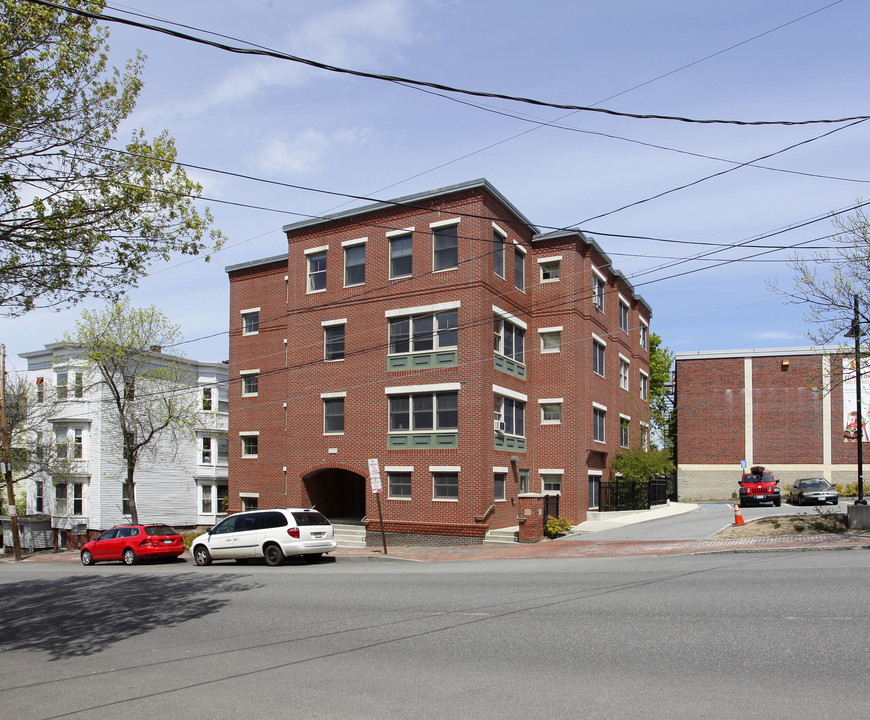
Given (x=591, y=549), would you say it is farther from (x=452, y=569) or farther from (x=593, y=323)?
(x=593, y=323)

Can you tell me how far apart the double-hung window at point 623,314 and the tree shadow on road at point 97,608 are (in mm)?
27419

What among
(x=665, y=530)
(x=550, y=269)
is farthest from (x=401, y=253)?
(x=665, y=530)

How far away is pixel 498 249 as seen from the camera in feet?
97.1

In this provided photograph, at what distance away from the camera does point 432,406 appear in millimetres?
28969

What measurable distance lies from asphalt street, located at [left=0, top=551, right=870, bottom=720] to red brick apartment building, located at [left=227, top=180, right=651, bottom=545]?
12.0 metres

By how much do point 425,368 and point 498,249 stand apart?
5.28 meters

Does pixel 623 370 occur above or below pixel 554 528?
above

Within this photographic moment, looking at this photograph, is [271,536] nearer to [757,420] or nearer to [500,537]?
[500,537]

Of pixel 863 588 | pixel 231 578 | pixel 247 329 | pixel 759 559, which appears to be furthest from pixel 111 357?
pixel 863 588

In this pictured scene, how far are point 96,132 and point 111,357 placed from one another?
27.1 metres

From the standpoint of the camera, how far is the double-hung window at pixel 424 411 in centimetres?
2855

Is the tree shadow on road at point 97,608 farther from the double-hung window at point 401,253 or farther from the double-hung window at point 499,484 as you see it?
the double-hung window at point 401,253

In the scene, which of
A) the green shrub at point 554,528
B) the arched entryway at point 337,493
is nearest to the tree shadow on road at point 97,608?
the arched entryway at point 337,493

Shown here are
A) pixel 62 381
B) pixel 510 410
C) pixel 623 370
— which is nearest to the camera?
pixel 510 410
